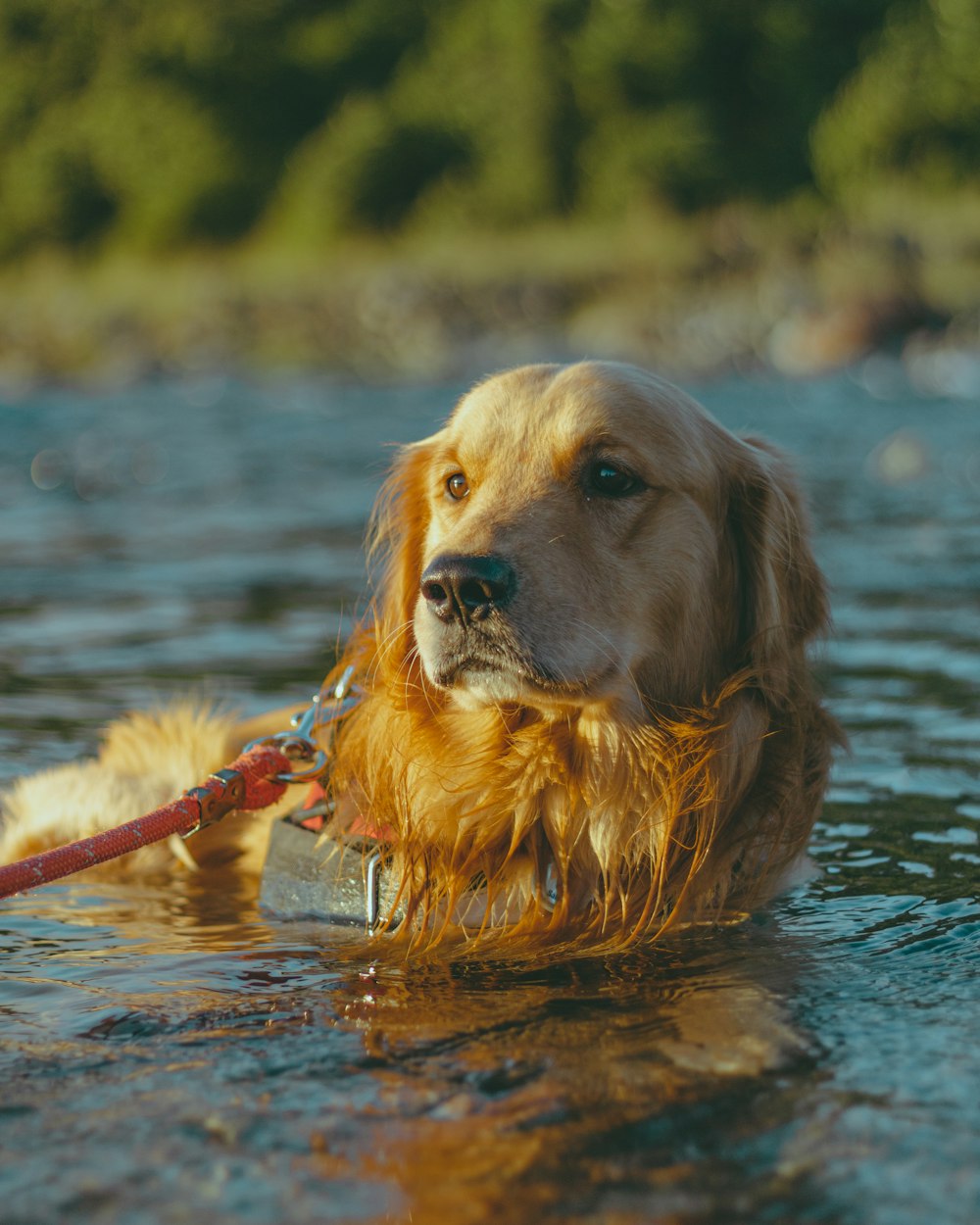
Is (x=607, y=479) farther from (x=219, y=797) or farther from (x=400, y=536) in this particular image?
(x=219, y=797)

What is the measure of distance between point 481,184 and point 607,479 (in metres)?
42.3

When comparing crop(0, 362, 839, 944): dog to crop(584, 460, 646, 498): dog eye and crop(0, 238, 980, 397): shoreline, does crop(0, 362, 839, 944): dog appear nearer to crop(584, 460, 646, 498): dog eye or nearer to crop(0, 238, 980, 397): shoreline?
crop(584, 460, 646, 498): dog eye

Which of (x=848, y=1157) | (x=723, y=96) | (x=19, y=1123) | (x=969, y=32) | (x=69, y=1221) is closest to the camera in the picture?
(x=69, y=1221)

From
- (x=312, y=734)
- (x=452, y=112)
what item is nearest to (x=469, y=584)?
(x=312, y=734)

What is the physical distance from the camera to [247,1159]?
90.6 inches

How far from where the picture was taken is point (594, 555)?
130 inches

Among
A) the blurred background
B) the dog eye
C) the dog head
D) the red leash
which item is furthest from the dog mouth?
the blurred background

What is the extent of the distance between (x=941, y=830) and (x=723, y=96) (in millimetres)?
43290

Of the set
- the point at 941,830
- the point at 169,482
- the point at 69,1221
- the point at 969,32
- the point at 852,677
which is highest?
the point at 969,32

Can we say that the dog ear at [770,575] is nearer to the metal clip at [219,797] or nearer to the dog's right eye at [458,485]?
the dog's right eye at [458,485]

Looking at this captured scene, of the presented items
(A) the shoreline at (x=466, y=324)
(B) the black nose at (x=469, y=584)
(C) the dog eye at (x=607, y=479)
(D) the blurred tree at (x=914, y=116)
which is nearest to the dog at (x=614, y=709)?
(C) the dog eye at (x=607, y=479)

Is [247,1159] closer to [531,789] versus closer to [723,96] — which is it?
[531,789]

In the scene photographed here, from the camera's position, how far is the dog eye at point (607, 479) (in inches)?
134

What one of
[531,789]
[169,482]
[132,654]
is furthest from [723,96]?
[531,789]
